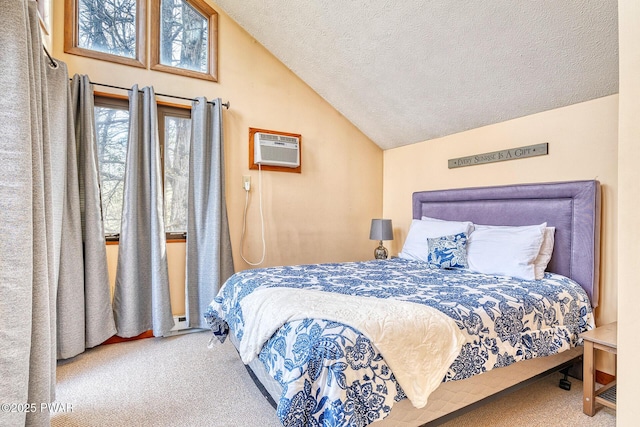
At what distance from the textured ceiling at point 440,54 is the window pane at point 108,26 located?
2.75 feet

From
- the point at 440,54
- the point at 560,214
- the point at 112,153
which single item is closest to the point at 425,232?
the point at 560,214

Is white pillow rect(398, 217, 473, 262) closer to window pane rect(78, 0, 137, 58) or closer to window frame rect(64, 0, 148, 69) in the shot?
window frame rect(64, 0, 148, 69)

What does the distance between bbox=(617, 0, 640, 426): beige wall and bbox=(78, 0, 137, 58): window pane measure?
10.9 ft

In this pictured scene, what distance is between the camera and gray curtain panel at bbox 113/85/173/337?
2.74m

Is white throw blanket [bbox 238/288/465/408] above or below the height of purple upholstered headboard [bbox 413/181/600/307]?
below

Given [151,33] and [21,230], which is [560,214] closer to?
[21,230]

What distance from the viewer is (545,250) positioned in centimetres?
237

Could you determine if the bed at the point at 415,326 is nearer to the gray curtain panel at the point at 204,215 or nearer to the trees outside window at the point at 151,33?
the gray curtain panel at the point at 204,215

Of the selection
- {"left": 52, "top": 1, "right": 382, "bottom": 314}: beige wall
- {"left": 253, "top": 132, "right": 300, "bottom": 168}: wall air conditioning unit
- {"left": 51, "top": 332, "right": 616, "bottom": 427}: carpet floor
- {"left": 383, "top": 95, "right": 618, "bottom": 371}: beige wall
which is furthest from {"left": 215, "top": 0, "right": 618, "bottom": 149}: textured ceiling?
{"left": 51, "top": 332, "right": 616, "bottom": 427}: carpet floor

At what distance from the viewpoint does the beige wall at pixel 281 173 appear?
3.08 metres

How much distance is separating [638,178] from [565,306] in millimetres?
1155

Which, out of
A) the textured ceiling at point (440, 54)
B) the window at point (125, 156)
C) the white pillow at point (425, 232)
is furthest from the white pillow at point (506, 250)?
the window at point (125, 156)

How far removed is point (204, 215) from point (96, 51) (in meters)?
1.61

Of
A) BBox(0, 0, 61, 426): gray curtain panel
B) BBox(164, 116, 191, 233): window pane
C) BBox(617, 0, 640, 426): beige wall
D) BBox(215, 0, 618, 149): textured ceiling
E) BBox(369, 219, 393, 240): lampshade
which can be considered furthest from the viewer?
BBox(369, 219, 393, 240): lampshade
